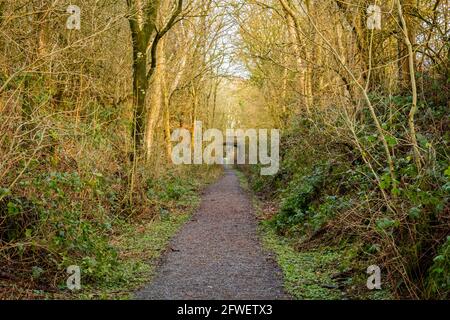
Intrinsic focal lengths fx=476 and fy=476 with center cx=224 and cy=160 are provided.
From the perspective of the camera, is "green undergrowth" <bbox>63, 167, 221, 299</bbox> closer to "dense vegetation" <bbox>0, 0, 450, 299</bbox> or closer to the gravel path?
"dense vegetation" <bbox>0, 0, 450, 299</bbox>

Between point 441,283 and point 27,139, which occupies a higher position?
point 27,139

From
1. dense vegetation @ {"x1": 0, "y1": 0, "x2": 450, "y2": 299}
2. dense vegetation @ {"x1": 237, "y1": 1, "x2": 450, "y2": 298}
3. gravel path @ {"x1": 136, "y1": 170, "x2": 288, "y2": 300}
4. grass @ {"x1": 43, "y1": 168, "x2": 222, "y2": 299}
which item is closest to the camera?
dense vegetation @ {"x1": 237, "y1": 1, "x2": 450, "y2": 298}

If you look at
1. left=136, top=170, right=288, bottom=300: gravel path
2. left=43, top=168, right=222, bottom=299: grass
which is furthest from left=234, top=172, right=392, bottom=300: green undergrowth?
left=43, top=168, right=222, bottom=299: grass

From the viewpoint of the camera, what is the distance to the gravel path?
6.54 meters

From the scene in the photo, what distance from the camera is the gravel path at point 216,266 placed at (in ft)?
21.4

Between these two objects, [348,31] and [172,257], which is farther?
[348,31]

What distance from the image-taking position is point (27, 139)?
6.84 metres

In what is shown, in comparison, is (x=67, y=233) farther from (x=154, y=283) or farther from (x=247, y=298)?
(x=247, y=298)

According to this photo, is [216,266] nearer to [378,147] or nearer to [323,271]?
[323,271]

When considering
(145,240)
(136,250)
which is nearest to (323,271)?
(136,250)

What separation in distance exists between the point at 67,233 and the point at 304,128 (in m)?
9.53

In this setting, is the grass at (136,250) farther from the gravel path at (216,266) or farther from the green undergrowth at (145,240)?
the gravel path at (216,266)

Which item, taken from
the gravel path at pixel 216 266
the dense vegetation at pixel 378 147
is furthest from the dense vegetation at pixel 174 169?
the gravel path at pixel 216 266
